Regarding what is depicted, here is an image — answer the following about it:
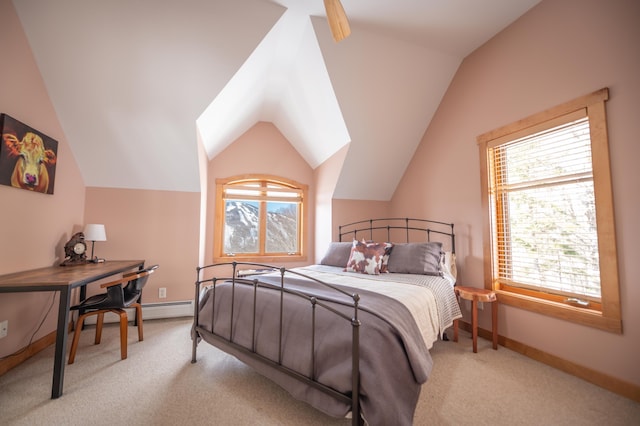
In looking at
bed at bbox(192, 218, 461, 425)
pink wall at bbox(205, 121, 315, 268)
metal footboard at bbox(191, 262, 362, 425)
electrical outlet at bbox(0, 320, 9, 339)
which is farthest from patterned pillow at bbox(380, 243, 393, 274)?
electrical outlet at bbox(0, 320, 9, 339)

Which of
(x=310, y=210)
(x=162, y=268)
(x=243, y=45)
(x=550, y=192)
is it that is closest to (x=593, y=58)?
(x=550, y=192)

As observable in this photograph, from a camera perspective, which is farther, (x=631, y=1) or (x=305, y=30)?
(x=305, y=30)

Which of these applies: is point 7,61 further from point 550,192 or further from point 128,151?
point 550,192

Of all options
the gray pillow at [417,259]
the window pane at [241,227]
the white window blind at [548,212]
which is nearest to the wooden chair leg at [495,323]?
the white window blind at [548,212]

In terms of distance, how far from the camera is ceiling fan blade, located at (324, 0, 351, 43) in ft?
5.17

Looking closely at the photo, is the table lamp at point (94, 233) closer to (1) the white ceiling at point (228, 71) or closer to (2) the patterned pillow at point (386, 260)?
(1) the white ceiling at point (228, 71)

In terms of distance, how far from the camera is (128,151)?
9.59ft

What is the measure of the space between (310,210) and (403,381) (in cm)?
330

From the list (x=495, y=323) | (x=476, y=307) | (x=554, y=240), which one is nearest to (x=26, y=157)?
(x=476, y=307)

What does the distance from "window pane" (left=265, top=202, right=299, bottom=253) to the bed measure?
162 cm

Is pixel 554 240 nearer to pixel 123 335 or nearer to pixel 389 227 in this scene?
pixel 389 227

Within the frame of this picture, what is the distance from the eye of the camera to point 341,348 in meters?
1.35

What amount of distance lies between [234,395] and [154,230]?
2315 mm

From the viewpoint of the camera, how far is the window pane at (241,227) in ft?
13.2
